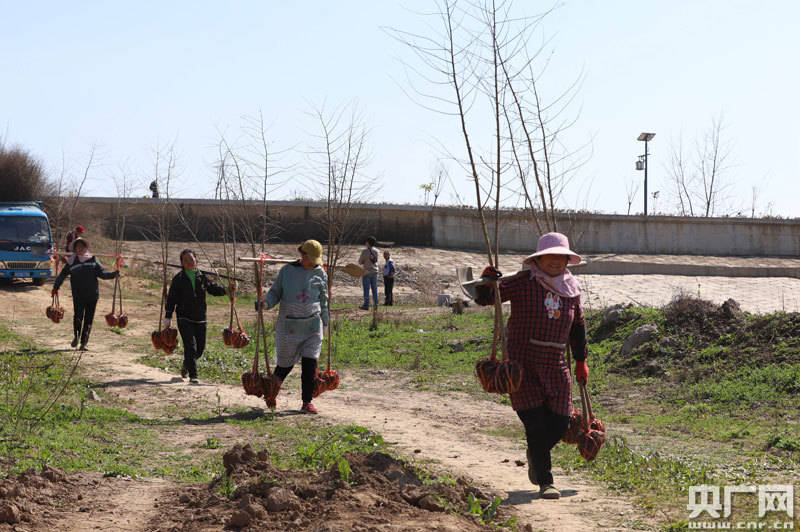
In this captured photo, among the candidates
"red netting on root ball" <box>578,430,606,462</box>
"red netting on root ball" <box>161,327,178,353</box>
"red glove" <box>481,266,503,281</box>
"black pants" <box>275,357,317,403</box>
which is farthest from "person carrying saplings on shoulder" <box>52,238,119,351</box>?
"red netting on root ball" <box>578,430,606,462</box>

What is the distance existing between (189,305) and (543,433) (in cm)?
692

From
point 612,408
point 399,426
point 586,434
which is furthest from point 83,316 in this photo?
point 586,434

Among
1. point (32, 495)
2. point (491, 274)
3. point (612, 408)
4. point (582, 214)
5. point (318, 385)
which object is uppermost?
point (582, 214)

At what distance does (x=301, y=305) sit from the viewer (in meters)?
8.94

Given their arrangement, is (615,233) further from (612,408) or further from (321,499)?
(321,499)

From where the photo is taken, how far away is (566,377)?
6.18 metres

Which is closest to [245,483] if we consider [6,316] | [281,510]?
[281,510]

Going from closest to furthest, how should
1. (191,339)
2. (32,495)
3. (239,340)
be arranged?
(32,495), (239,340), (191,339)

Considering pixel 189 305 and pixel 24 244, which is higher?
pixel 24 244

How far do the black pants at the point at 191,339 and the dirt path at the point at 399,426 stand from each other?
0.31 meters

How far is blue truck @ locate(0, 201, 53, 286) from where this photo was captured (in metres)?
25.5

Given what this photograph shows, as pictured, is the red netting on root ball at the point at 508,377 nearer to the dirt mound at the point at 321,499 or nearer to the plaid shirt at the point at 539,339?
the plaid shirt at the point at 539,339

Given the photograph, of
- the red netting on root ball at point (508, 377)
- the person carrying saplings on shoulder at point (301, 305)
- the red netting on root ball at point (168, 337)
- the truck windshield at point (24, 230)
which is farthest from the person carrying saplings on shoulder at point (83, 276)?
the truck windshield at point (24, 230)

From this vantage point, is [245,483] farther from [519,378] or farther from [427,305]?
[427,305]
